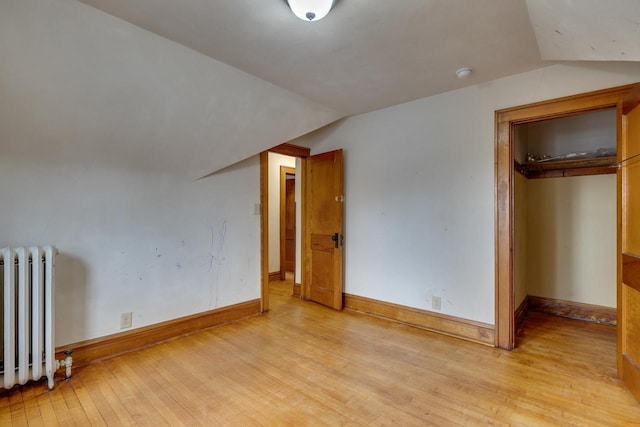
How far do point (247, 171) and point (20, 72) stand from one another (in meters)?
2.02

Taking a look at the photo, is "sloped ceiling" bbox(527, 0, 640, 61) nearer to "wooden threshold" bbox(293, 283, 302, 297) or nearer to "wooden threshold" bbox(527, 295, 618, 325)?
"wooden threshold" bbox(527, 295, 618, 325)

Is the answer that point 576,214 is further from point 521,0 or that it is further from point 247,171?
point 247,171

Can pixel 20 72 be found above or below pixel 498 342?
above

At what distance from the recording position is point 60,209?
2.28m

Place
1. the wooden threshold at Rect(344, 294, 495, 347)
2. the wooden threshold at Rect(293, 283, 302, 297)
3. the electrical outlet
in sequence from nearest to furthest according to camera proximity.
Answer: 1. the electrical outlet
2. the wooden threshold at Rect(344, 294, 495, 347)
3. the wooden threshold at Rect(293, 283, 302, 297)

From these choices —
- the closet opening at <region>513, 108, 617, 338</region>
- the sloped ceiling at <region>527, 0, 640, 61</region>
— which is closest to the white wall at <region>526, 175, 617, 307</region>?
the closet opening at <region>513, 108, 617, 338</region>

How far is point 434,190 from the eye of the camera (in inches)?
120

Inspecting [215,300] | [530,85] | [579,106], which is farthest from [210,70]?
[579,106]

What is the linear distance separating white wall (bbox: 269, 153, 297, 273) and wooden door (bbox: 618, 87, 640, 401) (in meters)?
4.23

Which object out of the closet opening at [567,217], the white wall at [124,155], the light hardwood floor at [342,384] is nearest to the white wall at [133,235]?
the white wall at [124,155]

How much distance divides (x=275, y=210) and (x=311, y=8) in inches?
157

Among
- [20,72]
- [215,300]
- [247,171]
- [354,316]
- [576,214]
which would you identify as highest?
[20,72]

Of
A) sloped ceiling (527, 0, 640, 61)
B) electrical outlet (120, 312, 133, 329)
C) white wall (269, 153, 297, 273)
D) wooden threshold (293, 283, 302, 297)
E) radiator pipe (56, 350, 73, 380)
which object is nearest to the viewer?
sloped ceiling (527, 0, 640, 61)

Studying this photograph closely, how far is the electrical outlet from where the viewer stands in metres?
2.58
